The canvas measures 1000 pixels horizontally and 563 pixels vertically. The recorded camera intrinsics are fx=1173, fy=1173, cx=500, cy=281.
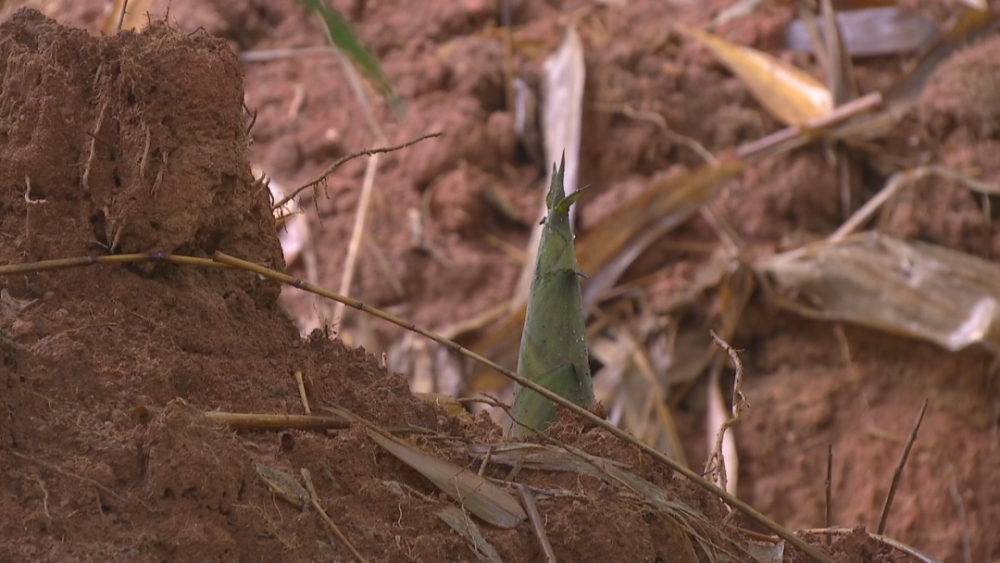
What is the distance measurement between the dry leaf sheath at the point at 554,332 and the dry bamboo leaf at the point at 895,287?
227cm

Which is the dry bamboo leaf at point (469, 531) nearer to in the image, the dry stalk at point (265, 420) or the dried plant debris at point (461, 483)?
the dried plant debris at point (461, 483)

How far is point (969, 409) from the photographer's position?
3.61 metres

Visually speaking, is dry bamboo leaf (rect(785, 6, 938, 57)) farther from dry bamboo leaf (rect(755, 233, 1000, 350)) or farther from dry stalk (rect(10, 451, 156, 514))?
dry stalk (rect(10, 451, 156, 514))

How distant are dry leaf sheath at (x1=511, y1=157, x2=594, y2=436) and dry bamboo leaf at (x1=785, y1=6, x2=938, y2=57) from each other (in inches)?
129

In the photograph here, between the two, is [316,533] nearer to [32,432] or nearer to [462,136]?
[32,432]

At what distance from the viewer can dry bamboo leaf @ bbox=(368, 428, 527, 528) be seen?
4.13 feet

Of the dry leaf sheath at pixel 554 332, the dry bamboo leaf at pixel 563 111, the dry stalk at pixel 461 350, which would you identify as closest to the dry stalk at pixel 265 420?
the dry stalk at pixel 461 350

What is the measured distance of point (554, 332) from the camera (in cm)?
162

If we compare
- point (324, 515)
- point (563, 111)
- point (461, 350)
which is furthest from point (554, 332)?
point (563, 111)

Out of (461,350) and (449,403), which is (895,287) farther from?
(461,350)

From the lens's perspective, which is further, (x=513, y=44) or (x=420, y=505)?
(x=513, y=44)

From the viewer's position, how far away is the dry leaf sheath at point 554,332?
1.62 metres

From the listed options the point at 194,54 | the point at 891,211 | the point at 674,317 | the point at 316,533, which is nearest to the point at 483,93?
the point at 674,317

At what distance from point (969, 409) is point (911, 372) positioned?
0.20m
